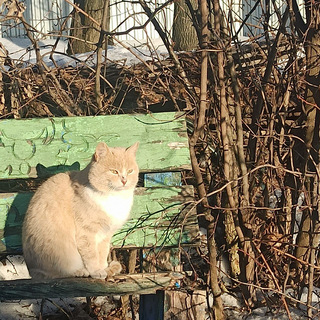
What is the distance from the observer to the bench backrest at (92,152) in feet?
10.1

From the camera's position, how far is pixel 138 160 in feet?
10.7

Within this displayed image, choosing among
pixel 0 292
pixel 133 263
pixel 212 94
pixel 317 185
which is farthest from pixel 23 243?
pixel 317 185

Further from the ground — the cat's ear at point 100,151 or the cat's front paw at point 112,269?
the cat's ear at point 100,151

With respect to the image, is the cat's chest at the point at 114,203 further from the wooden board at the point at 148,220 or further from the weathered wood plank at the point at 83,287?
the weathered wood plank at the point at 83,287

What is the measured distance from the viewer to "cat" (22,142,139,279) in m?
2.71

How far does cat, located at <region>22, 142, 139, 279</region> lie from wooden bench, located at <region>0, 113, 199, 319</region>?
20cm

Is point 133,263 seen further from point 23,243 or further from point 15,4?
point 15,4

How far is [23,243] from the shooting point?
111 inches

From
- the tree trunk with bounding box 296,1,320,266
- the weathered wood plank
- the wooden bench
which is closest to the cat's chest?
the wooden bench

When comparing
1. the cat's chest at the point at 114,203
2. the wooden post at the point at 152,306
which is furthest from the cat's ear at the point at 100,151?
the wooden post at the point at 152,306

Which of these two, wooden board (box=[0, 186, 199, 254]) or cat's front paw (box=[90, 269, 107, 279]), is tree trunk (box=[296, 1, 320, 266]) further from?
cat's front paw (box=[90, 269, 107, 279])

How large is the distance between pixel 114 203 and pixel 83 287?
528mm

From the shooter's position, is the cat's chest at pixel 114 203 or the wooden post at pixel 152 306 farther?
the cat's chest at pixel 114 203

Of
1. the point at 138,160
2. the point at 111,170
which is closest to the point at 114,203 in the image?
the point at 111,170
